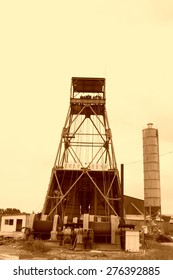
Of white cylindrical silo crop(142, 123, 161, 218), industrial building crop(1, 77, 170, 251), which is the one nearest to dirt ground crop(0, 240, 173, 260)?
industrial building crop(1, 77, 170, 251)

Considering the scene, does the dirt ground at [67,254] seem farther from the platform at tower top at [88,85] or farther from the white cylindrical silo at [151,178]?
the white cylindrical silo at [151,178]

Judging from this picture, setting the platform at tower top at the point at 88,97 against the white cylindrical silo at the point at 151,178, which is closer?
the platform at tower top at the point at 88,97

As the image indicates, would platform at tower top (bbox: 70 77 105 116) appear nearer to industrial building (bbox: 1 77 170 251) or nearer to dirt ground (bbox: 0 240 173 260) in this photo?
industrial building (bbox: 1 77 170 251)

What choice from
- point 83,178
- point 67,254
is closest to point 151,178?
point 83,178

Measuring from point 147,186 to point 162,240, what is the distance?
11651 mm

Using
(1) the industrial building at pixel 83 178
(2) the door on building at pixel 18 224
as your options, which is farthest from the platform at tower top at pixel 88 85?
(2) the door on building at pixel 18 224

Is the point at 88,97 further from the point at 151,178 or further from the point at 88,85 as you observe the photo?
the point at 151,178

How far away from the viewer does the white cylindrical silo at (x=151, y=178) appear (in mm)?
42875

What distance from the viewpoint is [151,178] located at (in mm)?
43031

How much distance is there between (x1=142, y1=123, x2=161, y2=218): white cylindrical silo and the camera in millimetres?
42875

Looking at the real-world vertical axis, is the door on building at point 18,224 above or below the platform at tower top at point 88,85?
below
